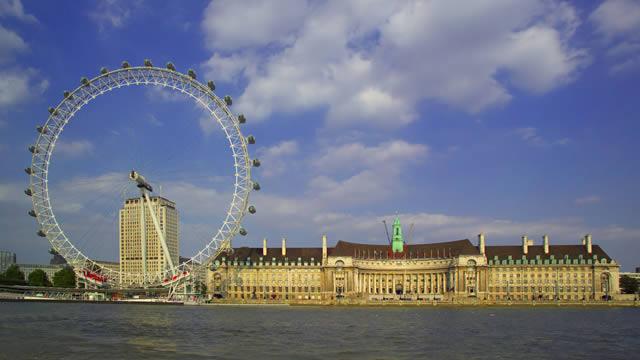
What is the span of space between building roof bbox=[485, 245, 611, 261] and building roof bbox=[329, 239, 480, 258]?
5.20 metres

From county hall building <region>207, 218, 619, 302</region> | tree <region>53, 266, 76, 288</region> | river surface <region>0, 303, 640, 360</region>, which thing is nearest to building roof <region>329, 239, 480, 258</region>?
county hall building <region>207, 218, 619, 302</region>

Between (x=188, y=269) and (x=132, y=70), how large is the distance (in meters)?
31.6

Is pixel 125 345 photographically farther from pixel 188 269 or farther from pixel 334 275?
pixel 334 275

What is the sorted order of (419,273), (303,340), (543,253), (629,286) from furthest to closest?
(629,286)
(419,273)
(543,253)
(303,340)

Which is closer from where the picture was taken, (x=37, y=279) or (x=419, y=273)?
(x=37, y=279)

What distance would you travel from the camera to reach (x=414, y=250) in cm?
18125

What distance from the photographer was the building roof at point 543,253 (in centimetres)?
15888

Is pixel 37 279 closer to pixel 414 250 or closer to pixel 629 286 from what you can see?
pixel 414 250

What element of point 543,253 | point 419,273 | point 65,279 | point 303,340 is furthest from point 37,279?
point 303,340

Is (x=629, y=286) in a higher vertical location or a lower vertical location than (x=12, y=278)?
lower

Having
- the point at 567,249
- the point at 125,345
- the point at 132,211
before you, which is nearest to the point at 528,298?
the point at 567,249

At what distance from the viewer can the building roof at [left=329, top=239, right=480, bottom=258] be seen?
167m

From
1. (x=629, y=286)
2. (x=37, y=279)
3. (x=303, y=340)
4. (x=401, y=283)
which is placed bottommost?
(x=629, y=286)

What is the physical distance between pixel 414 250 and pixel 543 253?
112 ft
